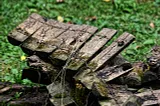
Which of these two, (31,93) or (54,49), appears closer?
(54,49)

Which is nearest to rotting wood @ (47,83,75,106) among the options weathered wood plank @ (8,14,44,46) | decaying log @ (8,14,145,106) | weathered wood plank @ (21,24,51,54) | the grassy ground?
decaying log @ (8,14,145,106)

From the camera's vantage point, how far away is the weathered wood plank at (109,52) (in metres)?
4.02

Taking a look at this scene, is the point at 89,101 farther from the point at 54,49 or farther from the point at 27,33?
the point at 27,33

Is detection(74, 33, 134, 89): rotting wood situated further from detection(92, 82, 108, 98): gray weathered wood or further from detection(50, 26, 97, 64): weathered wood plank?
detection(50, 26, 97, 64): weathered wood plank

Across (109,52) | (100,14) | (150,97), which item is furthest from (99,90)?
(100,14)

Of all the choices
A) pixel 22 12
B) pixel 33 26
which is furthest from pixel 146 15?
pixel 33 26

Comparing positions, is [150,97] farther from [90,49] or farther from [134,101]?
[90,49]

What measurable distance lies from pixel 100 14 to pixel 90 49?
13.7ft

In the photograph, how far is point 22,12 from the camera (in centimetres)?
822

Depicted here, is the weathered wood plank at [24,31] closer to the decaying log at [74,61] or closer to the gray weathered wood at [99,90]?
the decaying log at [74,61]

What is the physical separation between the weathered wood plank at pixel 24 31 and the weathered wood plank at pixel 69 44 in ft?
1.32

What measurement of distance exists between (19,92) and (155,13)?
461 cm

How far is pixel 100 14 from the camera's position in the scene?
8258mm

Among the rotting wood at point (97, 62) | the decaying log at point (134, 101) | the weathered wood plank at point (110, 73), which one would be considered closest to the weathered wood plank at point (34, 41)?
the rotting wood at point (97, 62)
